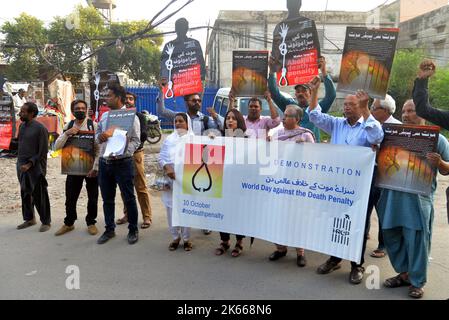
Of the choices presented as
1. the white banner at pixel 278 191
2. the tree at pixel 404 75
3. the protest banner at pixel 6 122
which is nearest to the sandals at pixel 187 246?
the white banner at pixel 278 191

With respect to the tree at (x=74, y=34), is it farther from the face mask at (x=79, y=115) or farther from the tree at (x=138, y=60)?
the face mask at (x=79, y=115)

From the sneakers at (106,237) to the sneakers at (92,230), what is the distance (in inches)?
11.2

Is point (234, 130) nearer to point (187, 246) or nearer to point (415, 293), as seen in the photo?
point (187, 246)

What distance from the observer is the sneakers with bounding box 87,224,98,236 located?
5094 mm

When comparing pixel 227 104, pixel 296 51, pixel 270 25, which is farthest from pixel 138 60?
pixel 296 51

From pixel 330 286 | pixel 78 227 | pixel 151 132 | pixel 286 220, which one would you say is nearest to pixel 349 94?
pixel 286 220

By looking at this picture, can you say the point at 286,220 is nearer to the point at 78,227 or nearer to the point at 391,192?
the point at 391,192

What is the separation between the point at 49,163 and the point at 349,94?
8.71 m

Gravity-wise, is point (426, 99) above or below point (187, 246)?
above

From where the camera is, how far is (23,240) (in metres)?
4.91

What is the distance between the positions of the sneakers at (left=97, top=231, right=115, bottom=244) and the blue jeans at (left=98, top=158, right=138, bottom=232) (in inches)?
6.1

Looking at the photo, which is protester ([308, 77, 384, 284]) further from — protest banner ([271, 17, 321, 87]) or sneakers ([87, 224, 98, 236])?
sneakers ([87, 224, 98, 236])

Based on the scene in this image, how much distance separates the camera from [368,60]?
3734 mm

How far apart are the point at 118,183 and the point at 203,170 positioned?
1.15 meters
